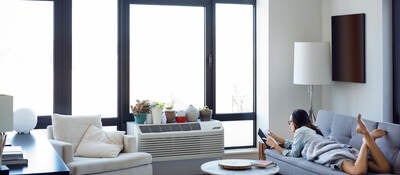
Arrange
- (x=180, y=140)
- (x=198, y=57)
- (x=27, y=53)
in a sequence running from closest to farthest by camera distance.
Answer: (x=27, y=53) → (x=180, y=140) → (x=198, y=57)

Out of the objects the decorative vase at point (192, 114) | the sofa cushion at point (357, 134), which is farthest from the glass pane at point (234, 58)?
the sofa cushion at point (357, 134)

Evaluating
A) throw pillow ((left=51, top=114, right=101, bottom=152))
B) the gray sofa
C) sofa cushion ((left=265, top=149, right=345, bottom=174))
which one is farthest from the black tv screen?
throw pillow ((left=51, top=114, right=101, bottom=152))

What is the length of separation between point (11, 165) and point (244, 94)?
3.87 meters

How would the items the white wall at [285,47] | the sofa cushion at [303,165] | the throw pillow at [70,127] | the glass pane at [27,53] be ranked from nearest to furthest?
1. the sofa cushion at [303,165]
2. the throw pillow at [70,127]
3. the glass pane at [27,53]
4. the white wall at [285,47]

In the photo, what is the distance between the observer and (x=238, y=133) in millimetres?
6484

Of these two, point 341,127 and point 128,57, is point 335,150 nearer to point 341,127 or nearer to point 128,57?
point 341,127

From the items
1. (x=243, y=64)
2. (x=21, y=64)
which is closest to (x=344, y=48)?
(x=243, y=64)

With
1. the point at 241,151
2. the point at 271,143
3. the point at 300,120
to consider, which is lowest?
the point at 241,151

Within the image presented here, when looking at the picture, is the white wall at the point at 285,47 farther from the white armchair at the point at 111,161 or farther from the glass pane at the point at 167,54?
the white armchair at the point at 111,161

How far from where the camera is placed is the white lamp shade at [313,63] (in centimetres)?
579

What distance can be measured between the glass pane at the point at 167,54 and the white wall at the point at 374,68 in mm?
1761

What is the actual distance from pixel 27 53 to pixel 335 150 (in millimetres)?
3456

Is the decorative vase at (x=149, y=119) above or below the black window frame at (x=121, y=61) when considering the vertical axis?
below

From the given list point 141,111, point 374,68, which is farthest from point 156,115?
point 374,68
